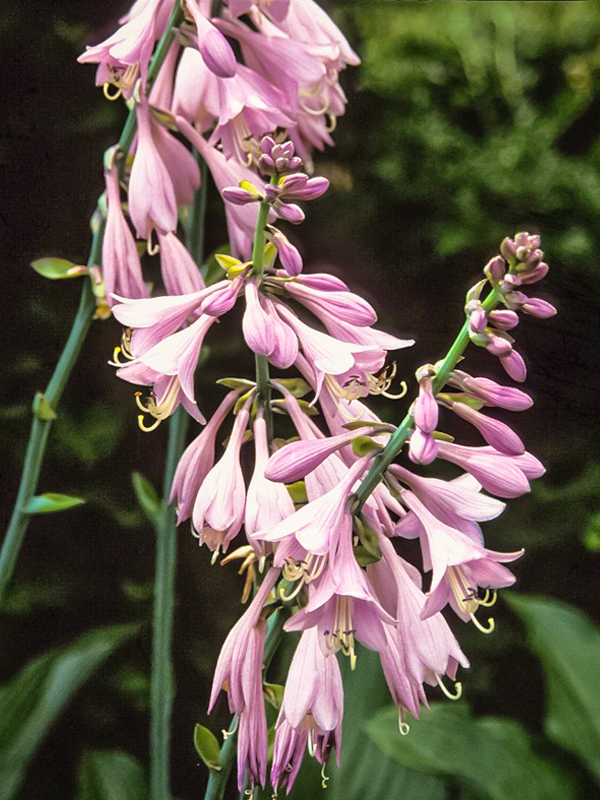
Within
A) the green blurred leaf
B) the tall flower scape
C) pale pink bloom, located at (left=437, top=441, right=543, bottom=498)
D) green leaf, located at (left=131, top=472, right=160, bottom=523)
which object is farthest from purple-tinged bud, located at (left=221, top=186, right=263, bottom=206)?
the green blurred leaf

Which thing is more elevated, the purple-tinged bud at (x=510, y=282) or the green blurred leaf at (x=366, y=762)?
the purple-tinged bud at (x=510, y=282)

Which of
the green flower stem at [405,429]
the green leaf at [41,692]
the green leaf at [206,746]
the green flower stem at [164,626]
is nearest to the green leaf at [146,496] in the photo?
the green flower stem at [164,626]

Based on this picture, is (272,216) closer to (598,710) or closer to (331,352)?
(331,352)

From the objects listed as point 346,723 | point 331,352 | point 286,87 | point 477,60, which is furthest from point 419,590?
point 477,60

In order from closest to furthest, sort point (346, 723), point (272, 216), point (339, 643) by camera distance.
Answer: point (339, 643) < point (272, 216) < point (346, 723)

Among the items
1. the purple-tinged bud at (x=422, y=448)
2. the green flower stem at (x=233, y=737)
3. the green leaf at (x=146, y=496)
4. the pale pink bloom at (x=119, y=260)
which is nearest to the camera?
the purple-tinged bud at (x=422, y=448)

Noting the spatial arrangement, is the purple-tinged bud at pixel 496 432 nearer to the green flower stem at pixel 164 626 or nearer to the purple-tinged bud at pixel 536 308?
the purple-tinged bud at pixel 536 308
